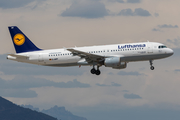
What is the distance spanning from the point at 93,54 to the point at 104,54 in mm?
→ 2608

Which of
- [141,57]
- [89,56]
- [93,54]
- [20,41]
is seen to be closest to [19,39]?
[20,41]

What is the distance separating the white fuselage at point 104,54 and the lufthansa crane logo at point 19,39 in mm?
3581

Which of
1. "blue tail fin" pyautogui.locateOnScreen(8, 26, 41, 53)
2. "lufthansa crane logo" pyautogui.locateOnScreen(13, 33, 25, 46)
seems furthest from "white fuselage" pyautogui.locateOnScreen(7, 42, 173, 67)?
"lufthansa crane logo" pyautogui.locateOnScreen(13, 33, 25, 46)

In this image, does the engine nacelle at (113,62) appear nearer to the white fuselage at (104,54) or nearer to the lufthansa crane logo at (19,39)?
the white fuselage at (104,54)

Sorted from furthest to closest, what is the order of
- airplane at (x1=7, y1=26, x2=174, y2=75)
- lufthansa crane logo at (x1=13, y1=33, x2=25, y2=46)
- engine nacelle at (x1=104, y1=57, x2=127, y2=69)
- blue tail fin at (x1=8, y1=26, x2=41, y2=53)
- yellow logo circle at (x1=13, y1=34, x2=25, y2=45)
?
yellow logo circle at (x1=13, y1=34, x2=25, y2=45) → lufthansa crane logo at (x1=13, y1=33, x2=25, y2=46) → blue tail fin at (x1=8, y1=26, x2=41, y2=53) → airplane at (x1=7, y1=26, x2=174, y2=75) → engine nacelle at (x1=104, y1=57, x2=127, y2=69)

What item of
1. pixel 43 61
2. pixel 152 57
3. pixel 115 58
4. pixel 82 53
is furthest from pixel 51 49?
pixel 152 57

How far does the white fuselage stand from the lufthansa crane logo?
358 centimetres

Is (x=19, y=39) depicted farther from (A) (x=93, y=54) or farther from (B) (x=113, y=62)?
(B) (x=113, y=62)

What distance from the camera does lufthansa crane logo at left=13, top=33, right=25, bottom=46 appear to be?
75.8 meters

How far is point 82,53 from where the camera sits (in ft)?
223

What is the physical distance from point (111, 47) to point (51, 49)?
1282cm

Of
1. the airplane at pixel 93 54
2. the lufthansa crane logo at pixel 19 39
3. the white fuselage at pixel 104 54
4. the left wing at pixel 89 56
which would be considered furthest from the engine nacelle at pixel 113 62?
the lufthansa crane logo at pixel 19 39

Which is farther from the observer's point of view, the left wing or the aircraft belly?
the aircraft belly

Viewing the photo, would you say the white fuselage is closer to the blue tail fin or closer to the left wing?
the left wing
